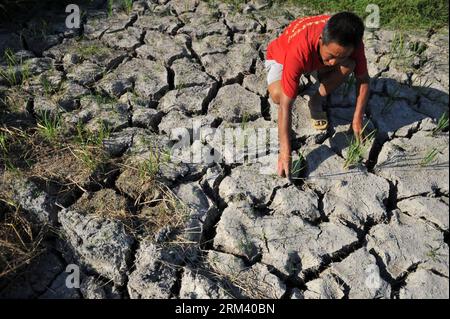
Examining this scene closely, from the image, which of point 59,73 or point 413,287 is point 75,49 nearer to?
point 59,73

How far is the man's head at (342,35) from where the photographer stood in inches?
90.9

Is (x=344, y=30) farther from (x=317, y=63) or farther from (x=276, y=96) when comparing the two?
(x=276, y=96)

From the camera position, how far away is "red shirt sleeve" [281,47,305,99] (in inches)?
101

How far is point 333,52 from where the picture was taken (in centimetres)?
241

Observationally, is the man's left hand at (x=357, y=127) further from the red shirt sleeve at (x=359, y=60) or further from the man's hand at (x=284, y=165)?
the man's hand at (x=284, y=165)

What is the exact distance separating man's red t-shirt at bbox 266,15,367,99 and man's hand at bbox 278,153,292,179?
0.34 metres

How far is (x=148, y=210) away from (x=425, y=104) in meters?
1.96

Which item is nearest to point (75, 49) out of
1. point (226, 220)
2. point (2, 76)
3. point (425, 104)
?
point (2, 76)

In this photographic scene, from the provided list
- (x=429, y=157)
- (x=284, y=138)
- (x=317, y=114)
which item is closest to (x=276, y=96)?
(x=317, y=114)

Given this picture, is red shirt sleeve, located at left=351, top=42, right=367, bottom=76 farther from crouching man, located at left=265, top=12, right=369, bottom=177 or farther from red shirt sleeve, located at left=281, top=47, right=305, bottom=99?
red shirt sleeve, located at left=281, top=47, right=305, bottom=99

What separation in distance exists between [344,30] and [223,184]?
1.05m

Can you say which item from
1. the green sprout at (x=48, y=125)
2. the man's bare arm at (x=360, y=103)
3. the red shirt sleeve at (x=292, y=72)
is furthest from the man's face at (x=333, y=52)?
the green sprout at (x=48, y=125)

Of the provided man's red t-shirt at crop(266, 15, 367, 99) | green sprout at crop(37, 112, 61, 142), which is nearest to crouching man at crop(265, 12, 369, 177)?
man's red t-shirt at crop(266, 15, 367, 99)

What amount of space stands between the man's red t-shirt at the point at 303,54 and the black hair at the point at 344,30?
231 millimetres
